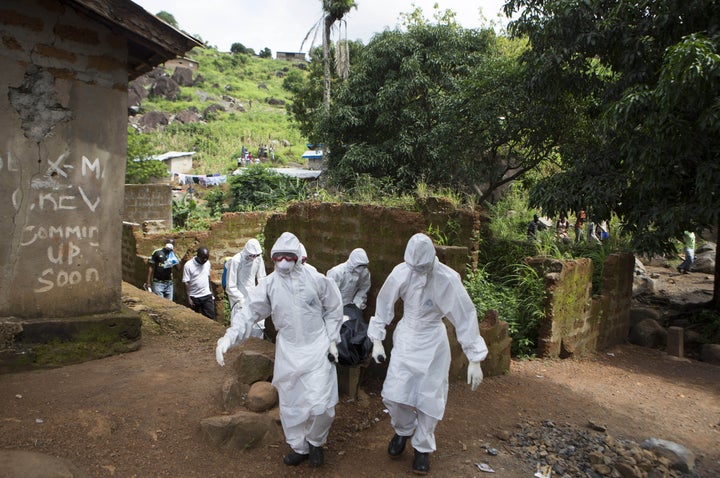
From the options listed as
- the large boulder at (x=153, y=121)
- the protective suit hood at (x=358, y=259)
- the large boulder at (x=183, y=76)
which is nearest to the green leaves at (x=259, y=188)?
the protective suit hood at (x=358, y=259)

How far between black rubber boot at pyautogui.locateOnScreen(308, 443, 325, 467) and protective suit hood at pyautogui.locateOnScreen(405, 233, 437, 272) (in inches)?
60.2

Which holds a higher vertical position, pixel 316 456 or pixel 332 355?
pixel 332 355

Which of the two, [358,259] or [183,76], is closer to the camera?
[358,259]

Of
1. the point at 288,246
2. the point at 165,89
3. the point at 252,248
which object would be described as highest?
the point at 165,89

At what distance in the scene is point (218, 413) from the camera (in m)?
4.66

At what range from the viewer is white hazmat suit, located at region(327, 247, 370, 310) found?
5781 millimetres

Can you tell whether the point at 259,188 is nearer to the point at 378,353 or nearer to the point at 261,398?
the point at 261,398

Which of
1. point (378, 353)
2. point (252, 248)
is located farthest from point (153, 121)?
point (378, 353)

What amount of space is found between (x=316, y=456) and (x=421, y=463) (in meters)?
0.77

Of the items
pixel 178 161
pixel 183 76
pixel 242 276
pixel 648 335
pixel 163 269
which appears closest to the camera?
pixel 242 276

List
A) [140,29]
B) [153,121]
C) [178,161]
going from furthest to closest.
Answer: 1. [153,121]
2. [178,161]
3. [140,29]

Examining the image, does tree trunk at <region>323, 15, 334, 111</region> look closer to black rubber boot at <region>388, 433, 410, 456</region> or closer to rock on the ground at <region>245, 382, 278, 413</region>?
rock on the ground at <region>245, 382, 278, 413</region>

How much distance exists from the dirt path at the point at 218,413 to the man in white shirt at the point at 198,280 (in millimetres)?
1932

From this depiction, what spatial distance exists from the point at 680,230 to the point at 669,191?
0.68m
